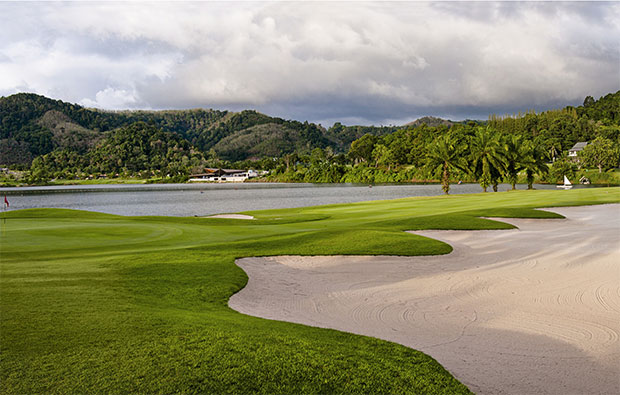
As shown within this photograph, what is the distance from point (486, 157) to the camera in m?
56.5

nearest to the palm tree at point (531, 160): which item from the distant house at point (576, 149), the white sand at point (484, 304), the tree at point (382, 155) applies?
the white sand at point (484, 304)

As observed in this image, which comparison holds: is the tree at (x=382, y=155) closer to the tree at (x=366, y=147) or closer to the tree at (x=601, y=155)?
the tree at (x=366, y=147)

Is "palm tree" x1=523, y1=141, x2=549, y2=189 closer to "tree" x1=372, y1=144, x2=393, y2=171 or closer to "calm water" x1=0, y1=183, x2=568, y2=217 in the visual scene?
"calm water" x1=0, y1=183, x2=568, y2=217

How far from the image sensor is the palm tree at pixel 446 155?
53531mm

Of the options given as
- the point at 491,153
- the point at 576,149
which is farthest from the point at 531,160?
the point at 576,149

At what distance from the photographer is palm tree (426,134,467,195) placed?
53.5 metres

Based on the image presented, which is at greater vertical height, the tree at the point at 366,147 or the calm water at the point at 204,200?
the tree at the point at 366,147

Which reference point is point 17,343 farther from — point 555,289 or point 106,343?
point 555,289

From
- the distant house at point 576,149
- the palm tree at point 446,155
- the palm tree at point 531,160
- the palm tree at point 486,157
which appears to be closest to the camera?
the palm tree at point 446,155

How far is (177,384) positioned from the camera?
4.87 meters

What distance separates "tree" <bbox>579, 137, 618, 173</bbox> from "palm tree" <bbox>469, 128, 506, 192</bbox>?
232 ft

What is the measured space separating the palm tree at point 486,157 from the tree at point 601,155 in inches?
2783

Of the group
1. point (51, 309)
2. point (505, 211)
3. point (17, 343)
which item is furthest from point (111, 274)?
point (505, 211)

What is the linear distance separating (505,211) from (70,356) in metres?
25.4
